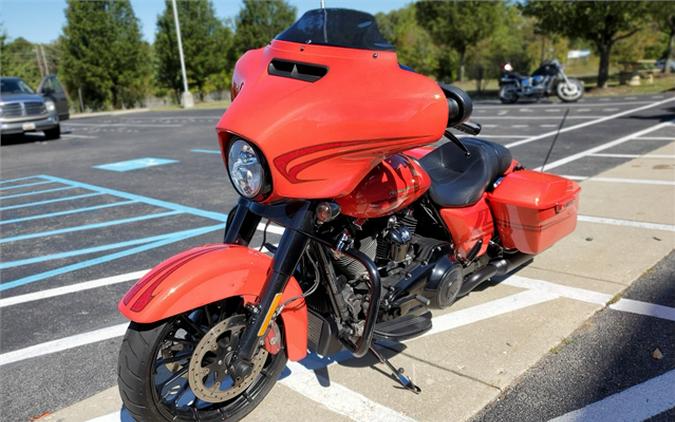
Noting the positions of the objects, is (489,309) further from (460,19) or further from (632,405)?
(460,19)

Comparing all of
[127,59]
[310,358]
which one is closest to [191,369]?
[310,358]

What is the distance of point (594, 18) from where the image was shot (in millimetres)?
21391

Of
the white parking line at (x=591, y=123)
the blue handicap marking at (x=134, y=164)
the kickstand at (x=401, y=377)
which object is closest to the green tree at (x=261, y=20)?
the white parking line at (x=591, y=123)

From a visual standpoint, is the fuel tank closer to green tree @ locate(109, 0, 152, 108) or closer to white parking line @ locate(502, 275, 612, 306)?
white parking line @ locate(502, 275, 612, 306)

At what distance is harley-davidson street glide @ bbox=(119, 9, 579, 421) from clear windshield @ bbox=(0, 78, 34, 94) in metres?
17.2

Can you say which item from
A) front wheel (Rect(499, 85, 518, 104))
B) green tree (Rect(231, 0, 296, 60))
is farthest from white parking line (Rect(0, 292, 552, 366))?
green tree (Rect(231, 0, 296, 60))

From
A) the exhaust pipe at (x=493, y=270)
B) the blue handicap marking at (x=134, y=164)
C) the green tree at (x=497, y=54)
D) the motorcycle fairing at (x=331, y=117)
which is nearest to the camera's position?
the motorcycle fairing at (x=331, y=117)

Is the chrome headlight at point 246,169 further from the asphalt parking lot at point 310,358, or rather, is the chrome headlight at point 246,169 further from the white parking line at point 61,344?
the white parking line at point 61,344

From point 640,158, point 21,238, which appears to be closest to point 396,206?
point 21,238

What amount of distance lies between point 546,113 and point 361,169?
1524cm

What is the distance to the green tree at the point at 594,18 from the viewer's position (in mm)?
20672

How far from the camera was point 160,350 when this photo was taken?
2.41 m

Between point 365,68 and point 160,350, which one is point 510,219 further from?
point 160,350

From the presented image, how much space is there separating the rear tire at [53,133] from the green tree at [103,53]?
27107 mm
